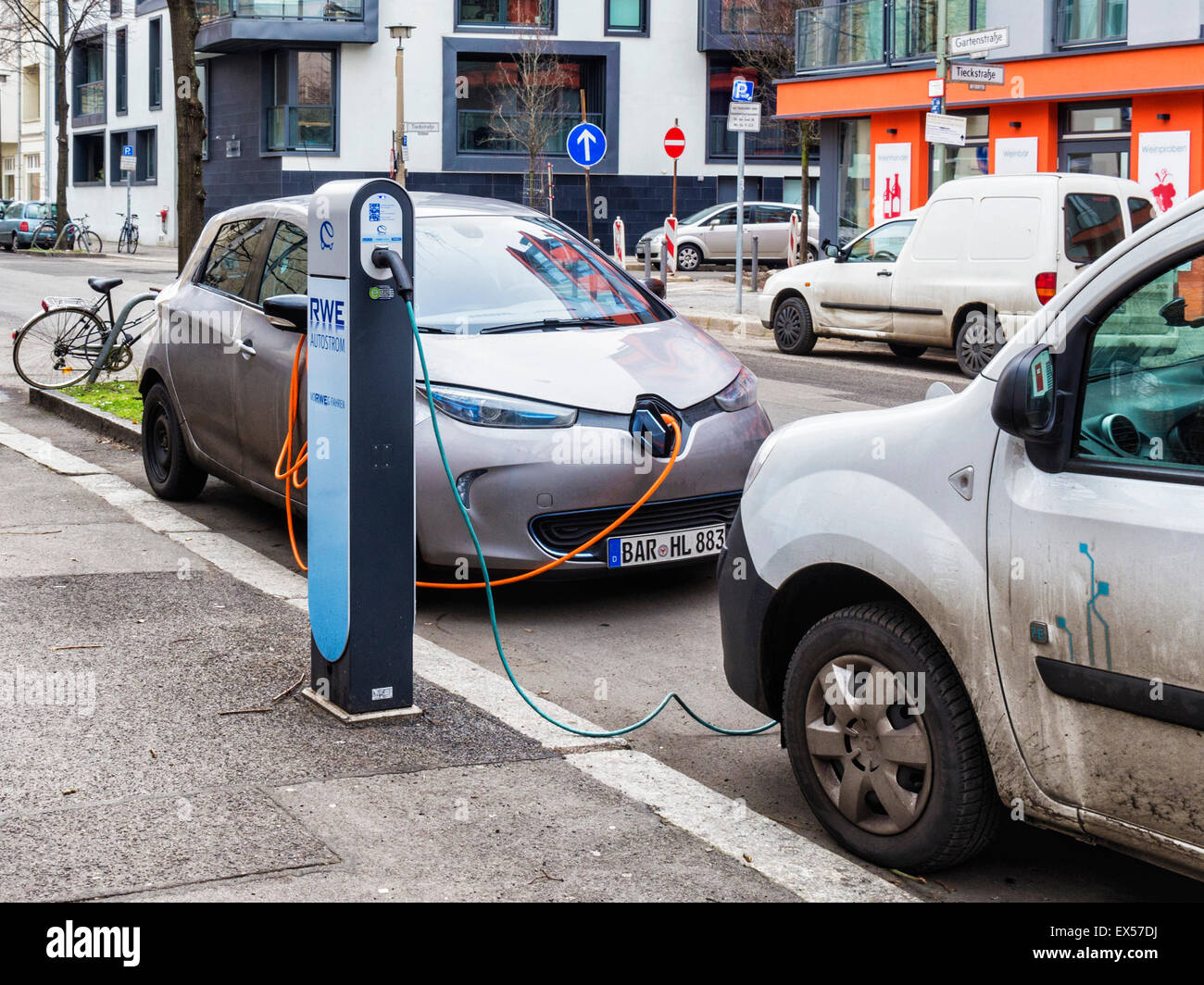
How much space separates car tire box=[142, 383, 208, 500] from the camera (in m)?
8.44

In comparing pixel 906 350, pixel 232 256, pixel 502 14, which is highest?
pixel 502 14

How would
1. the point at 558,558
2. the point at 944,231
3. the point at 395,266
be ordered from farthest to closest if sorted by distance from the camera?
1. the point at 944,231
2. the point at 558,558
3. the point at 395,266

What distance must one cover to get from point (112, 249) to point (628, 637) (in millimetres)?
48077

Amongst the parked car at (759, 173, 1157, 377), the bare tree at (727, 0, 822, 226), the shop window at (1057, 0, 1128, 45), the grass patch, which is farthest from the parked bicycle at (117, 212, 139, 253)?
the grass patch

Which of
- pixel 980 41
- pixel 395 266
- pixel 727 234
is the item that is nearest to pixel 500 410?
pixel 395 266

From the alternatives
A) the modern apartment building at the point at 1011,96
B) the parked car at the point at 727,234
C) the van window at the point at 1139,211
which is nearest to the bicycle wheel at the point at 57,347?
the van window at the point at 1139,211

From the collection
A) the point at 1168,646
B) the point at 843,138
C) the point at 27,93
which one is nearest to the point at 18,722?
the point at 1168,646

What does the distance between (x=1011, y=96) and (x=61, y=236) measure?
31.6 metres

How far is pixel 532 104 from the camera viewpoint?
4262cm

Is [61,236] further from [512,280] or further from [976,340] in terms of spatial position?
[512,280]

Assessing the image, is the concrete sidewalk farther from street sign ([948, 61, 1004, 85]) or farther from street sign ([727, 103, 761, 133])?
street sign ([727, 103, 761, 133])

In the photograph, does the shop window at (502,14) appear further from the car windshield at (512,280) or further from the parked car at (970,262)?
the car windshield at (512,280)

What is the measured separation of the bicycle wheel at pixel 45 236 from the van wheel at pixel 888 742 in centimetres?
4670

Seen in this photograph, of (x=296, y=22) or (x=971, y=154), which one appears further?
(x=296, y=22)
